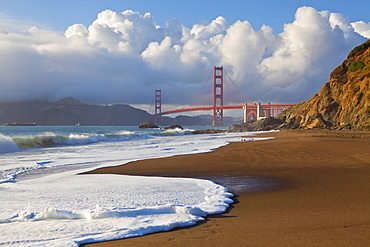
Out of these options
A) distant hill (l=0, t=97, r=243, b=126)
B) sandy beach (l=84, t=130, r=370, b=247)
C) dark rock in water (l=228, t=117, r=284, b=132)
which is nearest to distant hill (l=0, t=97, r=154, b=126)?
distant hill (l=0, t=97, r=243, b=126)

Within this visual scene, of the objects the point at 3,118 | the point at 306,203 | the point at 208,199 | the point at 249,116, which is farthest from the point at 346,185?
the point at 3,118

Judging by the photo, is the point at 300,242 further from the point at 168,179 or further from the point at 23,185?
the point at 23,185

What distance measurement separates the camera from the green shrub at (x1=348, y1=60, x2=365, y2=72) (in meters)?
24.7

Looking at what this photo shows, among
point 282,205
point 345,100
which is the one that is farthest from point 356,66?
point 282,205

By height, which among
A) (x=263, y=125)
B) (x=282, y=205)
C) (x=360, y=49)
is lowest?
(x=282, y=205)

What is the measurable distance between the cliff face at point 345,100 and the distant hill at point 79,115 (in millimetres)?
70771

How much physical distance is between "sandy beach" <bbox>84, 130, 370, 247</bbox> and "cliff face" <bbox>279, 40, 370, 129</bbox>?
1601 centimetres

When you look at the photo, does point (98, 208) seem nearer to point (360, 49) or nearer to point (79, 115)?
point (360, 49)

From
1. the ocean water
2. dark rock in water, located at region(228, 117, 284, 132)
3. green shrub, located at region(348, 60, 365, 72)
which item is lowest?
the ocean water

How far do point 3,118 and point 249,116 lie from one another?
8117 centimetres

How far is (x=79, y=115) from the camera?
11106cm

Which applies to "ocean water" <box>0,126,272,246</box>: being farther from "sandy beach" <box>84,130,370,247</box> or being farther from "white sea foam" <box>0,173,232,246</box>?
"sandy beach" <box>84,130,370,247</box>

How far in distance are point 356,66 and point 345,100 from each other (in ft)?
11.7

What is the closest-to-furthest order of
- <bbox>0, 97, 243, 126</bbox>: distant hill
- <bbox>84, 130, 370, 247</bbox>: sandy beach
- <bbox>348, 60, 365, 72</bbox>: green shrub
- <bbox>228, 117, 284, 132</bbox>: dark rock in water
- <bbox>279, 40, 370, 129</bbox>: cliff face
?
<bbox>84, 130, 370, 247</bbox>: sandy beach → <bbox>279, 40, 370, 129</bbox>: cliff face → <bbox>348, 60, 365, 72</bbox>: green shrub → <bbox>228, 117, 284, 132</bbox>: dark rock in water → <bbox>0, 97, 243, 126</bbox>: distant hill
